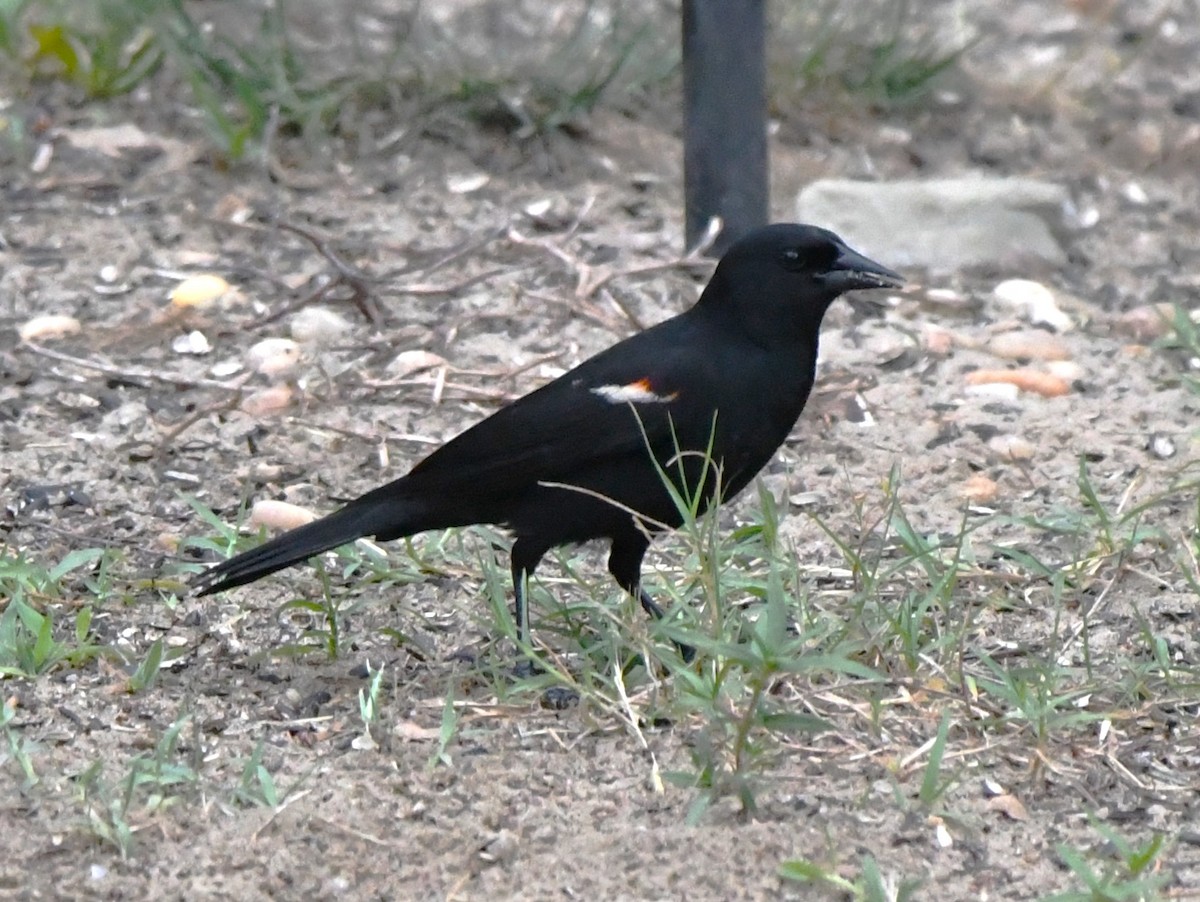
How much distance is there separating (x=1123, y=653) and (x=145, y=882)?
181cm

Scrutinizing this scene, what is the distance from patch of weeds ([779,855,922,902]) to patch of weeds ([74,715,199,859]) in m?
0.95

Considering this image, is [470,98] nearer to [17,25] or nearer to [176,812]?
[17,25]

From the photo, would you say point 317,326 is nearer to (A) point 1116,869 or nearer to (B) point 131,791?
(B) point 131,791

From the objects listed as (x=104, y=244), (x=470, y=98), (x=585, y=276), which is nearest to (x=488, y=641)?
(x=585, y=276)

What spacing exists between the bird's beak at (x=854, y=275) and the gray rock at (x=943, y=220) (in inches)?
66.2

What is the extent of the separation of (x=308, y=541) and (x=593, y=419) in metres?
0.58

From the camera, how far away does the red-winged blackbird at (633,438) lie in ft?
11.6

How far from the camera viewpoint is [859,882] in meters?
2.67

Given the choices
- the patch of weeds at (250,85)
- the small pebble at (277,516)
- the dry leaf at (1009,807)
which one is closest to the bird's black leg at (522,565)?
the small pebble at (277,516)

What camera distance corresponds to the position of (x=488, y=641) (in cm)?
369

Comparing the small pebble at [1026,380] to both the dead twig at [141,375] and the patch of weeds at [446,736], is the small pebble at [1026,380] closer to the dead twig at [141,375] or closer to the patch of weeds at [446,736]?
the dead twig at [141,375]

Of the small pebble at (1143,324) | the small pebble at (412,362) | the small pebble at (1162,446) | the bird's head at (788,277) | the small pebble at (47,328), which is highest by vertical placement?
the bird's head at (788,277)

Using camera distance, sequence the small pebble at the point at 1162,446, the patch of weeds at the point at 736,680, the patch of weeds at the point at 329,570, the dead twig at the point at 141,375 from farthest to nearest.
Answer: the dead twig at the point at 141,375 → the small pebble at the point at 1162,446 → the patch of weeds at the point at 329,570 → the patch of weeds at the point at 736,680

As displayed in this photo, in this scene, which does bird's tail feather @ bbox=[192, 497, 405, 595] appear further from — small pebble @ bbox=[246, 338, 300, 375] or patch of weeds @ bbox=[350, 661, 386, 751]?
small pebble @ bbox=[246, 338, 300, 375]
